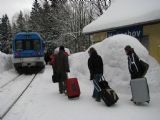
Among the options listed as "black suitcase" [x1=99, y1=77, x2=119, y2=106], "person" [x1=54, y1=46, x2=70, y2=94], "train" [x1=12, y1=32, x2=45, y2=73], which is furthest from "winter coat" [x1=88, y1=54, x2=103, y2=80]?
"train" [x1=12, y1=32, x2=45, y2=73]

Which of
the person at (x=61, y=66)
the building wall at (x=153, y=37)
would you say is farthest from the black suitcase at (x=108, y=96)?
the building wall at (x=153, y=37)

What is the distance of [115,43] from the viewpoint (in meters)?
13.2

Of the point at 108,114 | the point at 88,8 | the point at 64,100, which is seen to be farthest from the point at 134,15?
the point at 88,8

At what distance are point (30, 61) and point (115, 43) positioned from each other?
12073 millimetres

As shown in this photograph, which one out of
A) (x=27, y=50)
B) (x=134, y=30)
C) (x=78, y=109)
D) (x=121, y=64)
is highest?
(x=134, y=30)

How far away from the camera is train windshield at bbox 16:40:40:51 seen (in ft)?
80.4

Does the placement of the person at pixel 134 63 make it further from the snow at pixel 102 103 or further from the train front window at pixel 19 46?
the train front window at pixel 19 46

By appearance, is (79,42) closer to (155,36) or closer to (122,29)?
(122,29)

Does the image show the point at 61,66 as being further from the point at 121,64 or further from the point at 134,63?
the point at 134,63

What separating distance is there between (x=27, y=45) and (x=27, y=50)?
0.40 metres

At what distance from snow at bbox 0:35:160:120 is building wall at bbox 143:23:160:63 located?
3.03 m

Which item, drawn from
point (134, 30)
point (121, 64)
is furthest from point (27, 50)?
point (121, 64)

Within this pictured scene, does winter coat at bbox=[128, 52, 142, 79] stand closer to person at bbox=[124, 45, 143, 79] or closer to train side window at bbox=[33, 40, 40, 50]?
person at bbox=[124, 45, 143, 79]

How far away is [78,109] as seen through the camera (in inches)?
375
